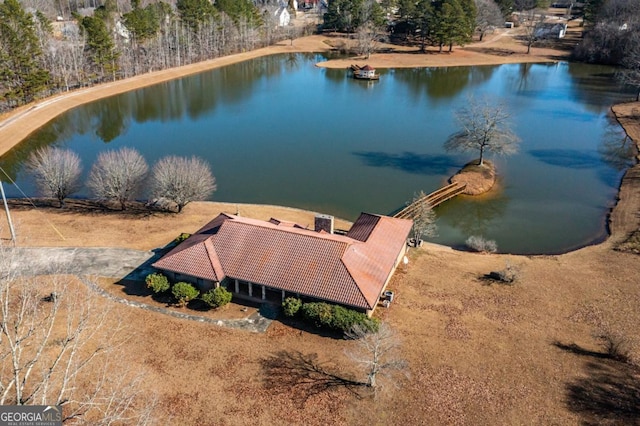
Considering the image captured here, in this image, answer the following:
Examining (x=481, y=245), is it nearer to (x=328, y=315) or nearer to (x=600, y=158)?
(x=328, y=315)

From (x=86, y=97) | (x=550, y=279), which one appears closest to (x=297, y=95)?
(x=86, y=97)

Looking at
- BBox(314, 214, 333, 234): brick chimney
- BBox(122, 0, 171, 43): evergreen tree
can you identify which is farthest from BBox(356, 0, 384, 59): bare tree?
BBox(314, 214, 333, 234): brick chimney

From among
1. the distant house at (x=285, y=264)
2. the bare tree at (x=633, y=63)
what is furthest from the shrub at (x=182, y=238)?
the bare tree at (x=633, y=63)

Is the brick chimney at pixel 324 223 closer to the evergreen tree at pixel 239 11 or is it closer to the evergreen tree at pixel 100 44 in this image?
the evergreen tree at pixel 100 44

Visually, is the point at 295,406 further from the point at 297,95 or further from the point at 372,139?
the point at 297,95

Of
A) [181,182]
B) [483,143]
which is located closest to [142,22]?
[181,182]

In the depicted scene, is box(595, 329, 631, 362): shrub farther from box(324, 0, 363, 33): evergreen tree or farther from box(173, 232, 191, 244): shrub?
box(324, 0, 363, 33): evergreen tree
